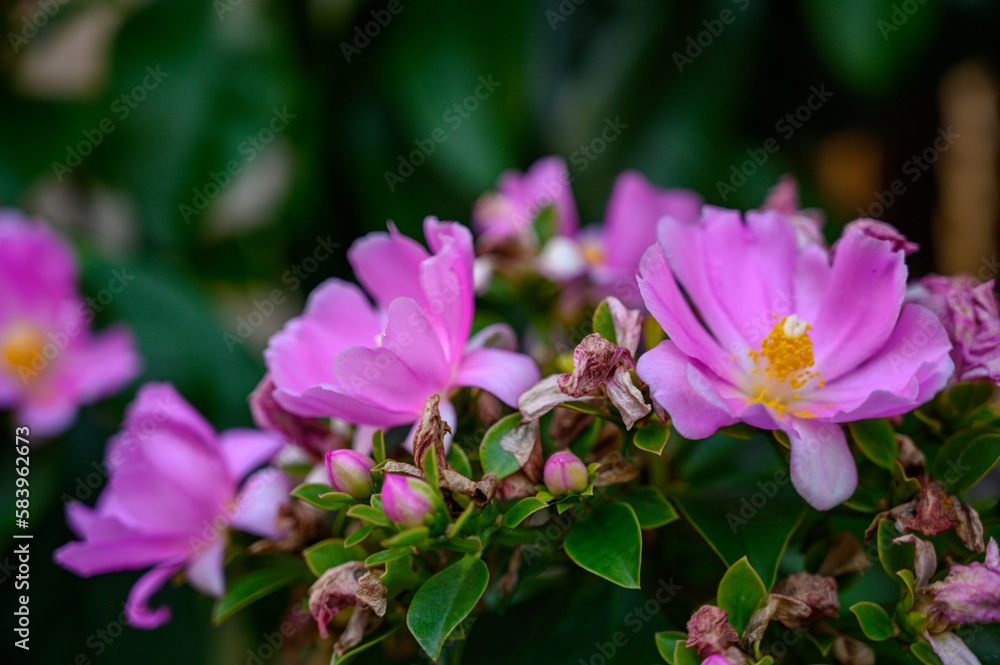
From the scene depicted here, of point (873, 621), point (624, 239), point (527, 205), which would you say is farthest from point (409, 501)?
point (527, 205)

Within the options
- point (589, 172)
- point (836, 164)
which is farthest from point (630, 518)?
point (836, 164)

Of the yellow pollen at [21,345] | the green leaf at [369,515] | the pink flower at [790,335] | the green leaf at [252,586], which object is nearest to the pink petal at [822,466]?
the pink flower at [790,335]

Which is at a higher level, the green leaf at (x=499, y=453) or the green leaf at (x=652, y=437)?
the green leaf at (x=499, y=453)

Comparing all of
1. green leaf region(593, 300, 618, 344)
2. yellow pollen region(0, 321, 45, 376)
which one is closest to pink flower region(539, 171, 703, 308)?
green leaf region(593, 300, 618, 344)

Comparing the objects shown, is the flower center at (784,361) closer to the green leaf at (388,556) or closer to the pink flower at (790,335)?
the pink flower at (790,335)

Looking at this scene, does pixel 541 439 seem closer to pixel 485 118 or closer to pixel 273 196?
pixel 485 118
